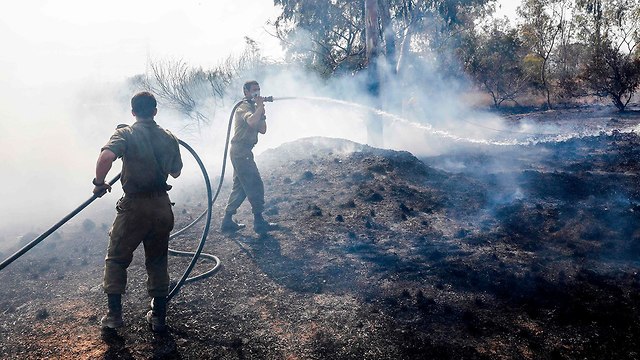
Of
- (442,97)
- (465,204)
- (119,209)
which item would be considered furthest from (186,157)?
(442,97)

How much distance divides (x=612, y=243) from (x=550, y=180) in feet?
9.24

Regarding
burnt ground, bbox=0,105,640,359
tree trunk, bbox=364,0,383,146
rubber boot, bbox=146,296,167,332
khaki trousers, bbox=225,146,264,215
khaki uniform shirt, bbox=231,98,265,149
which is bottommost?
burnt ground, bbox=0,105,640,359

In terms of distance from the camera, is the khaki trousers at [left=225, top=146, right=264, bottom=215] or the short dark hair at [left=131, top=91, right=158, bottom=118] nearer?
the short dark hair at [left=131, top=91, right=158, bottom=118]

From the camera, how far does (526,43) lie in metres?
26.3

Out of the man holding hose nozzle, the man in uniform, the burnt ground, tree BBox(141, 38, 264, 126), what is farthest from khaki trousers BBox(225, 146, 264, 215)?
tree BBox(141, 38, 264, 126)

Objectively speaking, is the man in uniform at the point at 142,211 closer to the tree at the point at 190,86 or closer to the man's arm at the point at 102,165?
the man's arm at the point at 102,165

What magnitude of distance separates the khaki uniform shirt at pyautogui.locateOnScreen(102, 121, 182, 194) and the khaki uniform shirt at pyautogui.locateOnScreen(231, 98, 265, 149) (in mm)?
2562

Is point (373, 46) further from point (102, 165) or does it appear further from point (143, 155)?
point (102, 165)

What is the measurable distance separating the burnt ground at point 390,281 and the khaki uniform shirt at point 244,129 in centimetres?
149

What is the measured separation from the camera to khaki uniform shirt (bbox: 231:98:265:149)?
6.14 metres

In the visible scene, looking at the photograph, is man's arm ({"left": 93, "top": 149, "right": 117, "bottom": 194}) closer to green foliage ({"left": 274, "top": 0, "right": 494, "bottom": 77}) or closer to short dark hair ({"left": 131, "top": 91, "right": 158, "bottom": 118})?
short dark hair ({"left": 131, "top": 91, "right": 158, "bottom": 118})

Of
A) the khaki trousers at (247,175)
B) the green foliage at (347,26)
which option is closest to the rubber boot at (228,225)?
the khaki trousers at (247,175)

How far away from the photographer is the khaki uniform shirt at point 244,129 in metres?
6.14

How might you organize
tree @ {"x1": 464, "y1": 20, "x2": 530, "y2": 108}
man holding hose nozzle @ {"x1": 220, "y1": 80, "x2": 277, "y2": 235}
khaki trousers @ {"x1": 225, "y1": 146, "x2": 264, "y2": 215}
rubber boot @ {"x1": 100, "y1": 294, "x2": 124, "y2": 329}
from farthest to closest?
tree @ {"x1": 464, "y1": 20, "x2": 530, "y2": 108}
khaki trousers @ {"x1": 225, "y1": 146, "x2": 264, "y2": 215}
man holding hose nozzle @ {"x1": 220, "y1": 80, "x2": 277, "y2": 235}
rubber boot @ {"x1": 100, "y1": 294, "x2": 124, "y2": 329}
